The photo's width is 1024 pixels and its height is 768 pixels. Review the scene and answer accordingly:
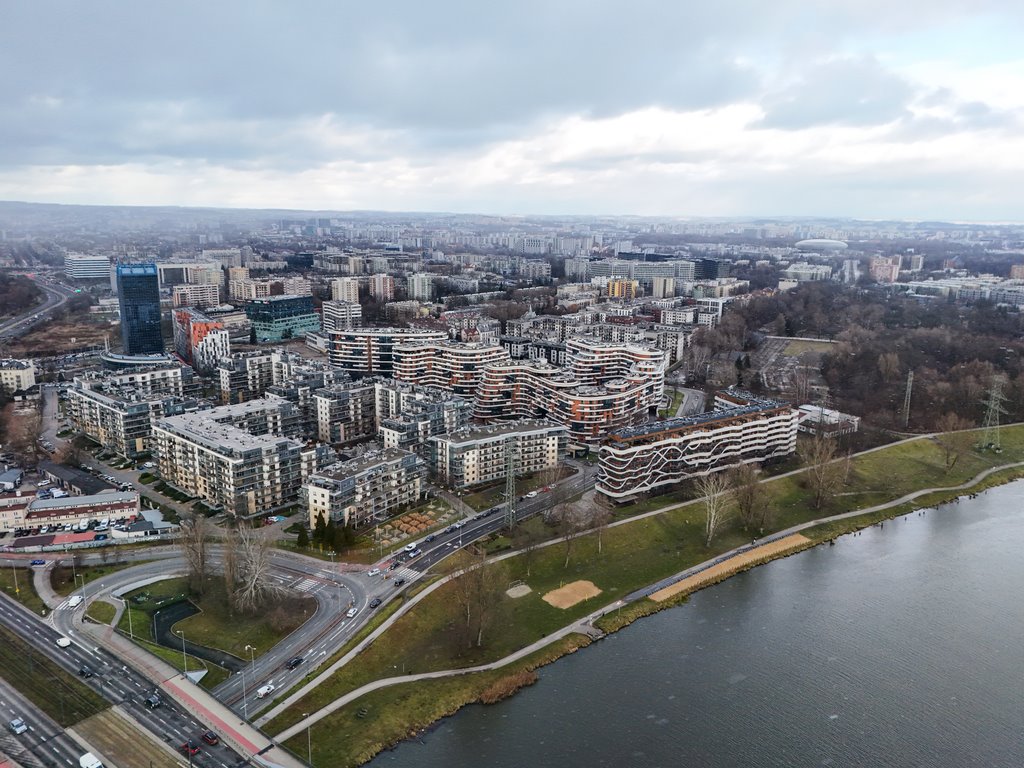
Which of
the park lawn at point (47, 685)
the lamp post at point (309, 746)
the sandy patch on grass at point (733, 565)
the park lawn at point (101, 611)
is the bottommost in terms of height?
the sandy patch on grass at point (733, 565)

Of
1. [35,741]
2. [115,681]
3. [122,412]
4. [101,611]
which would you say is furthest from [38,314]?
[35,741]

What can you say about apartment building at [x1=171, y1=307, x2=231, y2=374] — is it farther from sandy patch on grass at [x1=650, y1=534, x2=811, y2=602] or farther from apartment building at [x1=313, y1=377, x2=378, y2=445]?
sandy patch on grass at [x1=650, y1=534, x2=811, y2=602]

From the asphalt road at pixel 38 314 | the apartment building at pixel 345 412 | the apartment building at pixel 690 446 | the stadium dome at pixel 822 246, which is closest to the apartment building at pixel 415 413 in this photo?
the apartment building at pixel 345 412

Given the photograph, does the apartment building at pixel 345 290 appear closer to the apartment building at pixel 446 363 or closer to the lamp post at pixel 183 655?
the apartment building at pixel 446 363

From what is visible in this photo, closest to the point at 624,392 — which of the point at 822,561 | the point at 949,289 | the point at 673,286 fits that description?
the point at 822,561

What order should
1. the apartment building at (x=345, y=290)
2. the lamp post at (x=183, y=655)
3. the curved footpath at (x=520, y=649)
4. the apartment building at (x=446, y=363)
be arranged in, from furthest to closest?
the apartment building at (x=345, y=290)
the apartment building at (x=446, y=363)
the lamp post at (x=183, y=655)
the curved footpath at (x=520, y=649)

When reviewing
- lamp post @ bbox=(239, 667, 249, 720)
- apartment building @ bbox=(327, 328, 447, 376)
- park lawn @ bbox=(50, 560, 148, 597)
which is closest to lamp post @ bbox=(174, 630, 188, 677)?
lamp post @ bbox=(239, 667, 249, 720)

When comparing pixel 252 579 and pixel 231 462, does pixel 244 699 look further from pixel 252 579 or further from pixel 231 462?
pixel 231 462

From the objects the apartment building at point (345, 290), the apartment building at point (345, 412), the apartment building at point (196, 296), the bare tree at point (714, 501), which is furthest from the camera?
the apartment building at point (345, 290)
